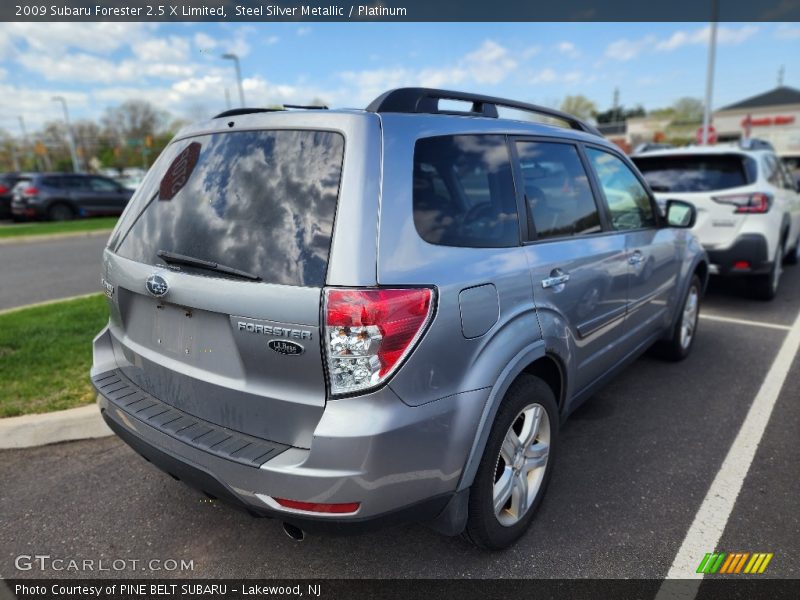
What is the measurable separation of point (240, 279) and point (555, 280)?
1.42m

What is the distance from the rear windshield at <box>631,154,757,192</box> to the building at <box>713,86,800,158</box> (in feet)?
160

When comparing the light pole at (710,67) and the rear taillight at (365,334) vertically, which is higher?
the light pole at (710,67)

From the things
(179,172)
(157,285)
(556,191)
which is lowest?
(157,285)

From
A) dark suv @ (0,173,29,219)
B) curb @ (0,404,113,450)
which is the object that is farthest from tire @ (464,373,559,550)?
dark suv @ (0,173,29,219)

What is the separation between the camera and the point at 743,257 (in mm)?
5812

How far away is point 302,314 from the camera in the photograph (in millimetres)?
1720

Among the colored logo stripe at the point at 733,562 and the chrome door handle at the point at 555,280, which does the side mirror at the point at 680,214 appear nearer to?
the chrome door handle at the point at 555,280

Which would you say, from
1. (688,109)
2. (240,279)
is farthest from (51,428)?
(688,109)

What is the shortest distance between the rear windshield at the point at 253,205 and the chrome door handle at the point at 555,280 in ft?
3.58

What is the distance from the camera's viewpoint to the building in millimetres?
46031

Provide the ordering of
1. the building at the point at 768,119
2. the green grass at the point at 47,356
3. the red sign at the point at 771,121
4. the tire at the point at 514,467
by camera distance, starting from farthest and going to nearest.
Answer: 1. the red sign at the point at 771,121
2. the building at the point at 768,119
3. the green grass at the point at 47,356
4. the tire at the point at 514,467

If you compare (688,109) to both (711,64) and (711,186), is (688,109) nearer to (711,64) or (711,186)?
(711,64)

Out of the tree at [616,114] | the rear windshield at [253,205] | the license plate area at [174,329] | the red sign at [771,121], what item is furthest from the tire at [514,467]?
the tree at [616,114]

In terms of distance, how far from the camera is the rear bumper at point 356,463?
1.72m
